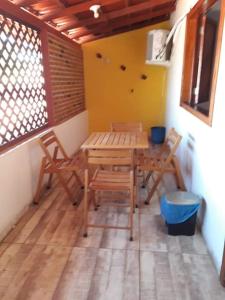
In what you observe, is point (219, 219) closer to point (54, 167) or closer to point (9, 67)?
point (54, 167)

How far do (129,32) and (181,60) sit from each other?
2.07 metres

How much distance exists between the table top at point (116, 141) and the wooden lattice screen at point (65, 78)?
1.03m

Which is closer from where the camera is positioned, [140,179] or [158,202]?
[158,202]

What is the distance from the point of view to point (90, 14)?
11.6ft

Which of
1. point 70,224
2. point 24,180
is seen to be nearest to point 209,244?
point 70,224

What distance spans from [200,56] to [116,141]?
147 centimetres

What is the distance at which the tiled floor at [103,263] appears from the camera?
5.36ft

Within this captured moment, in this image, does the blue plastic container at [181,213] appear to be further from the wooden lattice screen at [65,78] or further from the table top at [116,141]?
the wooden lattice screen at [65,78]

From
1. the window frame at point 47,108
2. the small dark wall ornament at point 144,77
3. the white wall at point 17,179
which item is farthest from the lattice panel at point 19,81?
the small dark wall ornament at point 144,77

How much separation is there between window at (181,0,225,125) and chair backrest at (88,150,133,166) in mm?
769

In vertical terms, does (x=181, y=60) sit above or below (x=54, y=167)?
above

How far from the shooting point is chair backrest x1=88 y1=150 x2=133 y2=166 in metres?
2.22

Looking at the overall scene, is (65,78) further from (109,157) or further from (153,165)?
(109,157)

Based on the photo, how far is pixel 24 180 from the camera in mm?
2648
